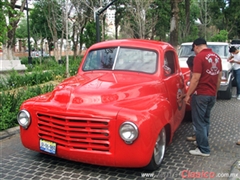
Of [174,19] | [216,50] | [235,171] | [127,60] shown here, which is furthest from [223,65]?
[174,19]

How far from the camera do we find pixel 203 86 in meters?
4.45

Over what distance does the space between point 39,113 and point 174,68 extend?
291 centimetres

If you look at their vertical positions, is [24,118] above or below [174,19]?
below

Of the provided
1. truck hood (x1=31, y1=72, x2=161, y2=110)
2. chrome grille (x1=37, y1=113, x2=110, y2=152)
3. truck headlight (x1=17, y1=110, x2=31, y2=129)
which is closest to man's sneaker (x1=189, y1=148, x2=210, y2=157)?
truck hood (x1=31, y1=72, x2=161, y2=110)

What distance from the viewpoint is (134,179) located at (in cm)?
383

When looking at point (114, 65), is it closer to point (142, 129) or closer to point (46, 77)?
point (142, 129)

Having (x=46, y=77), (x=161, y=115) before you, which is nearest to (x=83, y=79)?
(x=161, y=115)

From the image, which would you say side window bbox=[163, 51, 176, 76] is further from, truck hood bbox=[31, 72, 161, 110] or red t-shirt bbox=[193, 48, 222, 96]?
red t-shirt bbox=[193, 48, 222, 96]

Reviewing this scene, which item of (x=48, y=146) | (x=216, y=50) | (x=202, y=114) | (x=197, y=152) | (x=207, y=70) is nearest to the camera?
(x=48, y=146)

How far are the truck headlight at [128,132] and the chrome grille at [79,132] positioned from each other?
206 mm

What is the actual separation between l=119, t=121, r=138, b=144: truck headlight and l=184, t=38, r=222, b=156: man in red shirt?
4.70 ft

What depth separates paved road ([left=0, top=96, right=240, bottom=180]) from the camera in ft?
13.0

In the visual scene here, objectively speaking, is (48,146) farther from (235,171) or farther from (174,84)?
(235,171)

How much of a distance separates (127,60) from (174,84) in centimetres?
100
